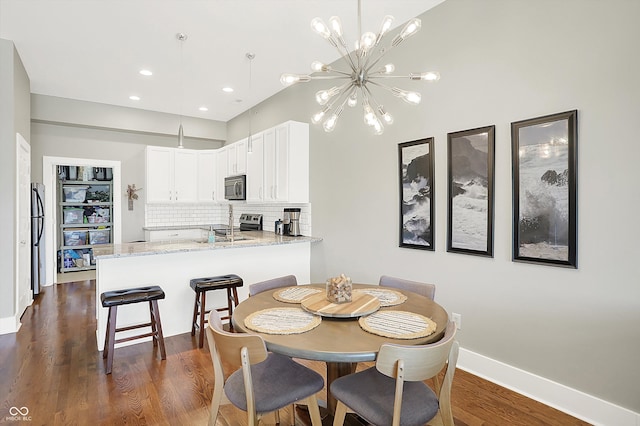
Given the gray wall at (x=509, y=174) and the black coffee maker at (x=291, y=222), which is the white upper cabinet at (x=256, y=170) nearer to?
the black coffee maker at (x=291, y=222)

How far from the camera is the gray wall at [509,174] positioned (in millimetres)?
1972

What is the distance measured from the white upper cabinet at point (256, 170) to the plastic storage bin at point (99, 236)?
3.73m

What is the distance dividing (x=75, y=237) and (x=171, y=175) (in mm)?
2468

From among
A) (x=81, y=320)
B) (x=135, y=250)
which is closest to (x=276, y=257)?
(x=135, y=250)

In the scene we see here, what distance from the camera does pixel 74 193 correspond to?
6637 mm

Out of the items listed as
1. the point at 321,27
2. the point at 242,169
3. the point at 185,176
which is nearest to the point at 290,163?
the point at 242,169

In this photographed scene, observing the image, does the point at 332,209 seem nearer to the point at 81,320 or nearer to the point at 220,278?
the point at 220,278

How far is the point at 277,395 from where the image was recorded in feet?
5.26

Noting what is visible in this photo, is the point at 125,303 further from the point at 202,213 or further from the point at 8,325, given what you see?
the point at 202,213

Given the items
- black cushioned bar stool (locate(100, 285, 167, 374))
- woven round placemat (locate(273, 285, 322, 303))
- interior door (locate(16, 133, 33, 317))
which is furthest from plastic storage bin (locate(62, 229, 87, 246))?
woven round placemat (locate(273, 285, 322, 303))

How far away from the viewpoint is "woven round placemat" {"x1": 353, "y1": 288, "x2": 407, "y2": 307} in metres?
2.04

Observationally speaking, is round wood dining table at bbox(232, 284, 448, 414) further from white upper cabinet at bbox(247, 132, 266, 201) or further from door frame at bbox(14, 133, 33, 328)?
door frame at bbox(14, 133, 33, 328)

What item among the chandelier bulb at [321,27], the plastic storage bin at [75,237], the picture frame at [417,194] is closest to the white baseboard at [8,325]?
the plastic storage bin at [75,237]

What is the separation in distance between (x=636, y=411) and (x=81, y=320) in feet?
16.3
